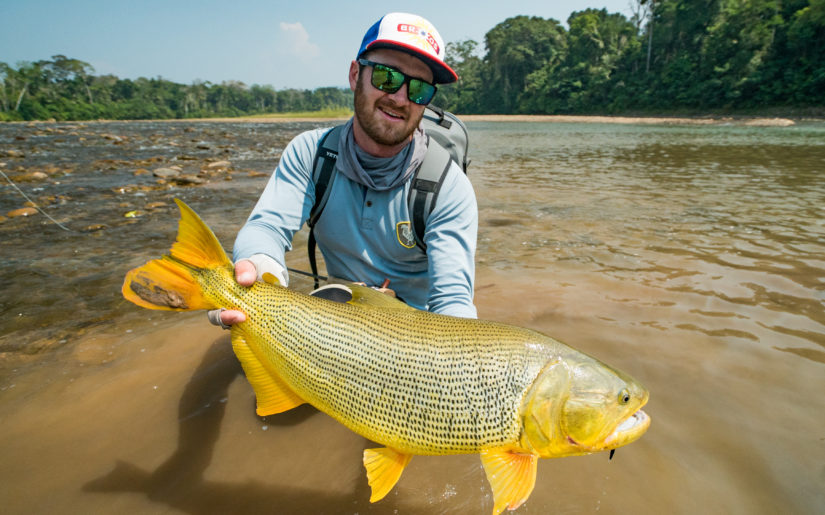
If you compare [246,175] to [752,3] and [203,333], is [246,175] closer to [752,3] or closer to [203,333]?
[203,333]

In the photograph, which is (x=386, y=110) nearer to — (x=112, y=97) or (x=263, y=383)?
(x=263, y=383)

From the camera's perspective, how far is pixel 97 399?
2881 millimetres

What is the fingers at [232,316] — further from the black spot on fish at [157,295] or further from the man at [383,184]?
the man at [383,184]

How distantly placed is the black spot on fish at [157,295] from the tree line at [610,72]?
200 feet

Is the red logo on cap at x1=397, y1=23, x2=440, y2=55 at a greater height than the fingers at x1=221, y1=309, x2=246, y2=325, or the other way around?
the red logo on cap at x1=397, y1=23, x2=440, y2=55

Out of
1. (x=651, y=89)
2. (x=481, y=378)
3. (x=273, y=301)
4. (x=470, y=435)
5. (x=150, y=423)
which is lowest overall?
(x=150, y=423)

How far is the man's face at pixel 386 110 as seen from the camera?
271 cm

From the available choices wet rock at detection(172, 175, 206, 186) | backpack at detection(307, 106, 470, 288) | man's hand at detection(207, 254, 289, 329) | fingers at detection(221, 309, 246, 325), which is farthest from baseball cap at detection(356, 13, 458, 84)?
wet rock at detection(172, 175, 206, 186)

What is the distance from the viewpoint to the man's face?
271 cm

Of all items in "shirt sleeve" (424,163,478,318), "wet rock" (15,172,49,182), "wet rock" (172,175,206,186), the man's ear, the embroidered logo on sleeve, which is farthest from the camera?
"wet rock" (172,175,206,186)

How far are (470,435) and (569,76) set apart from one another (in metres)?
86.4

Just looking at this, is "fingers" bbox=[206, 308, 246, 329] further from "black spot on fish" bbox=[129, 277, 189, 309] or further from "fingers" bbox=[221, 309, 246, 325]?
"black spot on fish" bbox=[129, 277, 189, 309]

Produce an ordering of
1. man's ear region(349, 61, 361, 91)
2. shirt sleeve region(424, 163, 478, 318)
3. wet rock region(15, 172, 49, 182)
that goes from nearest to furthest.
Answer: shirt sleeve region(424, 163, 478, 318) < man's ear region(349, 61, 361, 91) < wet rock region(15, 172, 49, 182)

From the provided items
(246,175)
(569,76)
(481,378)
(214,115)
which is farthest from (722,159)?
(214,115)
